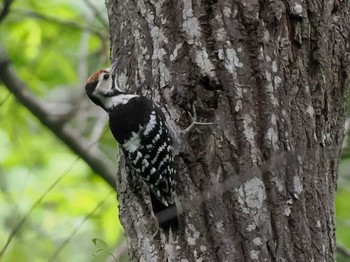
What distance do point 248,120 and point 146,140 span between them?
2.20ft

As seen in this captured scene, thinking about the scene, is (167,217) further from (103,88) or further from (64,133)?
(64,133)

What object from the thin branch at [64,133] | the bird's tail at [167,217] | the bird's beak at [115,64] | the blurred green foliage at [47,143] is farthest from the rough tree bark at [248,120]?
the blurred green foliage at [47,143]

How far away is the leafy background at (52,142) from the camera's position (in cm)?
478

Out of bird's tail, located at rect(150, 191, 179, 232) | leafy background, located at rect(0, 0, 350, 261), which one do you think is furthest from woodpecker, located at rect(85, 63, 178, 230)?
leafy background, located at rect(0, 0, 350, 261)

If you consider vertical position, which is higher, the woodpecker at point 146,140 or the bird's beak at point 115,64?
the bird's beak at point 115,64

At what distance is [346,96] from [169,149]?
842 mm

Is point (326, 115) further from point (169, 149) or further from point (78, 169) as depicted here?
point (78, 169)

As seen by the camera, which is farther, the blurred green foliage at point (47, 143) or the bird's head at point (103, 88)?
the blurred green foliage at point (47, 143)

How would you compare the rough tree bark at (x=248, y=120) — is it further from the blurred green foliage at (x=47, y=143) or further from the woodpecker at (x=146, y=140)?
the blurred green foliage at (x=47, y=143)

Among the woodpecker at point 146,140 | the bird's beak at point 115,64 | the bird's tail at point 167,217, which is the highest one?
the bird's beak at point 115,64

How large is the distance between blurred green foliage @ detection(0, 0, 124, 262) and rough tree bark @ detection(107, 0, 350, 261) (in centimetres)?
155

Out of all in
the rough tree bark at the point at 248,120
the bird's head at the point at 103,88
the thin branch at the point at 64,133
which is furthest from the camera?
Result: the thin branch at the point at 64,133

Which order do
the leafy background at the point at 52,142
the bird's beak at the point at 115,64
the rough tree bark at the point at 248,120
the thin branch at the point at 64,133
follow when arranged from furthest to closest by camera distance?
the leafy background at the point at 52,142 < the thin branch at the point at 64,133 < the bird's beak at the point at 115,64 < the rough tree bark at the point at 248,120

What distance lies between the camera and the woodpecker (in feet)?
9.92
